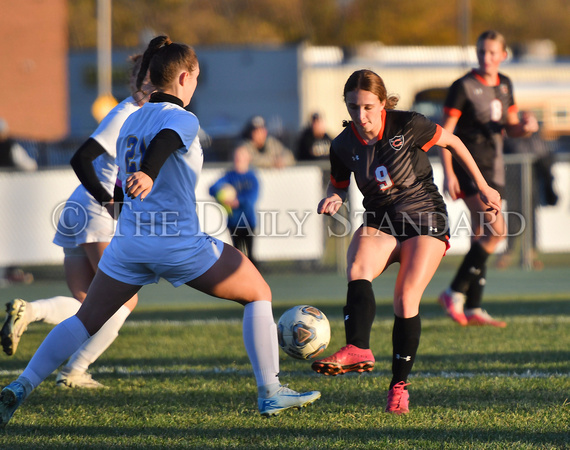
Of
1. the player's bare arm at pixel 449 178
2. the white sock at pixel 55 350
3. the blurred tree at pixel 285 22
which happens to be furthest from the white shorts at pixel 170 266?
the blurred tree at pixel 285 22

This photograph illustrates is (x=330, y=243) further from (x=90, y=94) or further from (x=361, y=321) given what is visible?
(x=90, y=94)

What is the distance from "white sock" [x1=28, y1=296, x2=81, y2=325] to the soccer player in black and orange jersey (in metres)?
1.92

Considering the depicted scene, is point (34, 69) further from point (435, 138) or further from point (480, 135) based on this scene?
point (435, 138)

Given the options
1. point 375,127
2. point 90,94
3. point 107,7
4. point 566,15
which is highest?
point 566,15

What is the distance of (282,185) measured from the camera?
40.9ft

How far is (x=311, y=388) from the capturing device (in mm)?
5203

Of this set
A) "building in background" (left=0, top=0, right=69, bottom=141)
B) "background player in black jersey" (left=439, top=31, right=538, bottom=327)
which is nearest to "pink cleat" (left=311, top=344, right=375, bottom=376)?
"background player in black jersey" (left=439, top=31, right=538, bottom=327)

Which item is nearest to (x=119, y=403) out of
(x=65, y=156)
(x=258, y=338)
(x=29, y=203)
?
(x=258, y=338)

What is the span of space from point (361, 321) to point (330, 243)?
8777mm

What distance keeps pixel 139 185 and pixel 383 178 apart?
159cm

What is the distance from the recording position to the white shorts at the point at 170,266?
408cm

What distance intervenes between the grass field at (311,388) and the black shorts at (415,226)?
921 millimetres

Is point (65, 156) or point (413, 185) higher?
point (65, 156)

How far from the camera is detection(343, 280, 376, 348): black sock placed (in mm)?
4555
